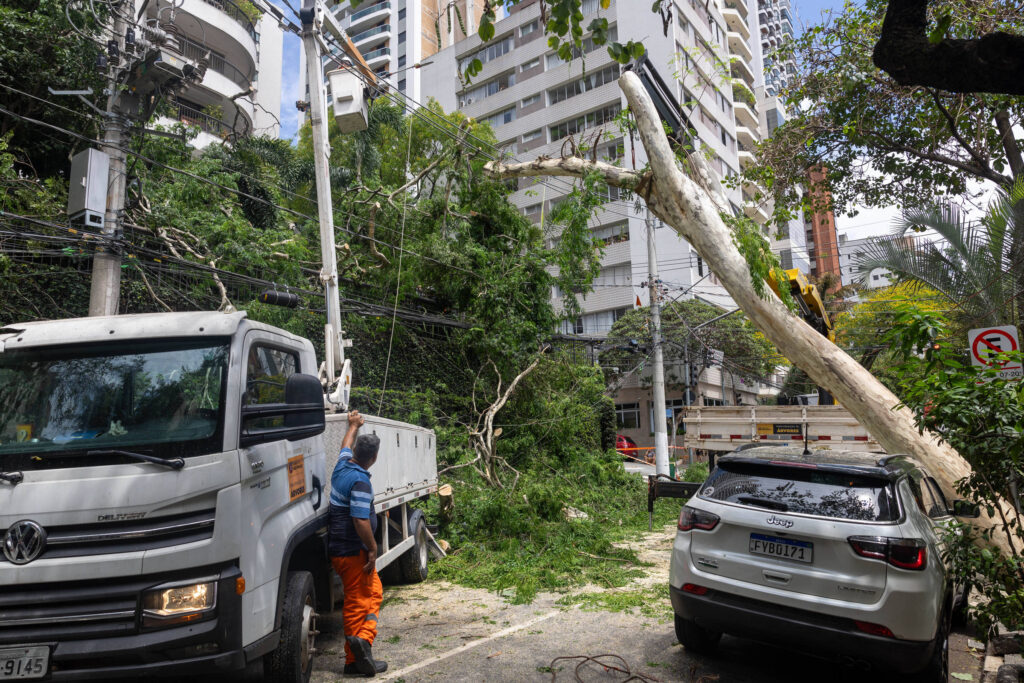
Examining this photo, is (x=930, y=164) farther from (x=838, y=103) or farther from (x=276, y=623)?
(x=276, y=623)

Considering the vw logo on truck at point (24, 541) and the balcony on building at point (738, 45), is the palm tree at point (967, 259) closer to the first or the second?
the vw logo on truck at point (24, 541)

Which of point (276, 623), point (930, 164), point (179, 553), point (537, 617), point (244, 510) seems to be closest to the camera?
point (179, 553)

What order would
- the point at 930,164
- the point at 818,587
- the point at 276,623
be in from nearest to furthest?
the point at 276,623 < the point at 818,587 < the point at 930,164

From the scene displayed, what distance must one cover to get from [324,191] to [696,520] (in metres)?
5.85

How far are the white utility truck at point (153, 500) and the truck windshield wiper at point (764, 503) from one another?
302 cm

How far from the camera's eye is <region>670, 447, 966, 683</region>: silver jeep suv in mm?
4027

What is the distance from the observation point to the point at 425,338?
1525cm

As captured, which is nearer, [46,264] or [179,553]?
[179,553]

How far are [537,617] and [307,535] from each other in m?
2.83

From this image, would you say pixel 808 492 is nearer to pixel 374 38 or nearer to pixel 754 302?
pixel 754 302

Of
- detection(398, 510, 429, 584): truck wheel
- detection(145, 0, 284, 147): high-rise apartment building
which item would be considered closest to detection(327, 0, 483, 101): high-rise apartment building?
detection(145, 0, 284, 147): high-rise apartment building

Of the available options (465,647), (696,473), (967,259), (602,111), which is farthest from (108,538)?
(602,111)

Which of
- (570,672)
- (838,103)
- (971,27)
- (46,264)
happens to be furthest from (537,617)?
(46,264)

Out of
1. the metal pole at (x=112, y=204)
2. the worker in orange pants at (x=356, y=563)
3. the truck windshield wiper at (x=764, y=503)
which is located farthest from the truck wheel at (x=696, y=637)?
the metal pole at (x=112, y=204)
